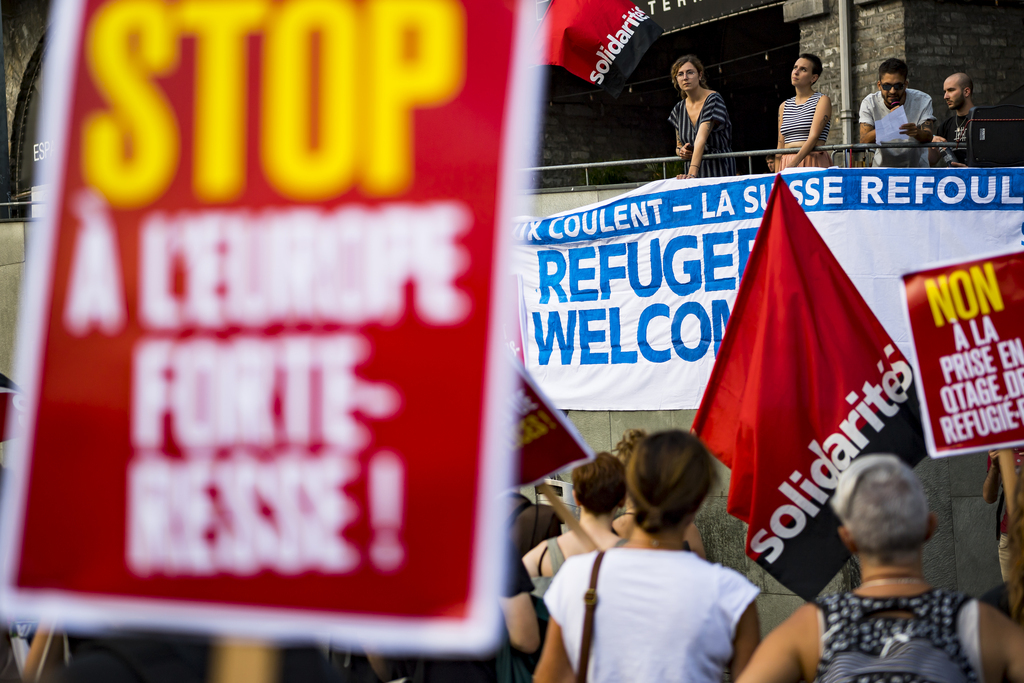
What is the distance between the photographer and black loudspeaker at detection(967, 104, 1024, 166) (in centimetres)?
755

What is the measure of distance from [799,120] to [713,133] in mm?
659

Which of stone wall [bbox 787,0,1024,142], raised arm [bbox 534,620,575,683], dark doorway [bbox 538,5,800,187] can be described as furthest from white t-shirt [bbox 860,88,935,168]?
dark doorway [bbox 538,5,800,187]

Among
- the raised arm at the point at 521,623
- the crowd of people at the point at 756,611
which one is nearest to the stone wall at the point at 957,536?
the raised arm at the point at 521,623

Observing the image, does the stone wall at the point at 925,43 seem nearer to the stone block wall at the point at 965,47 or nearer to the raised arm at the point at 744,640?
the stone block wall at the point at 965,47

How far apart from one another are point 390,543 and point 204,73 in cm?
73

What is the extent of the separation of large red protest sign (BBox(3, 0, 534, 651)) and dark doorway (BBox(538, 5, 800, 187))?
1532 centimetres

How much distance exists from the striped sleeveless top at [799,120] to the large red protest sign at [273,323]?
24.5ft

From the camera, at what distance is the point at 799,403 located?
4430 millimetres

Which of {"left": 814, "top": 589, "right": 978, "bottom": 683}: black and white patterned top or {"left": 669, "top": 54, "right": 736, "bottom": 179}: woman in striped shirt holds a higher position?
{"left": 669, "top": 54, "right": 736, "bottom": 179}: woman in striped shirt

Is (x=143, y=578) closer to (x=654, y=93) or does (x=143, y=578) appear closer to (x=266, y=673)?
(x=266, y=673)

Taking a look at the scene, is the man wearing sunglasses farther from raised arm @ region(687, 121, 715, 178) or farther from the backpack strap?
the backpack strap

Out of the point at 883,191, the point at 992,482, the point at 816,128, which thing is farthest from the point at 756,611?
the point at 816,128

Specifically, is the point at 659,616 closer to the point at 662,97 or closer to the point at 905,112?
the point at 905,112

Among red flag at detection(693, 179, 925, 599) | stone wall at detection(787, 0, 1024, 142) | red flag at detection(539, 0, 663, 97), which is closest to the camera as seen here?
red flag at detection(693, 179, 925, 599)
